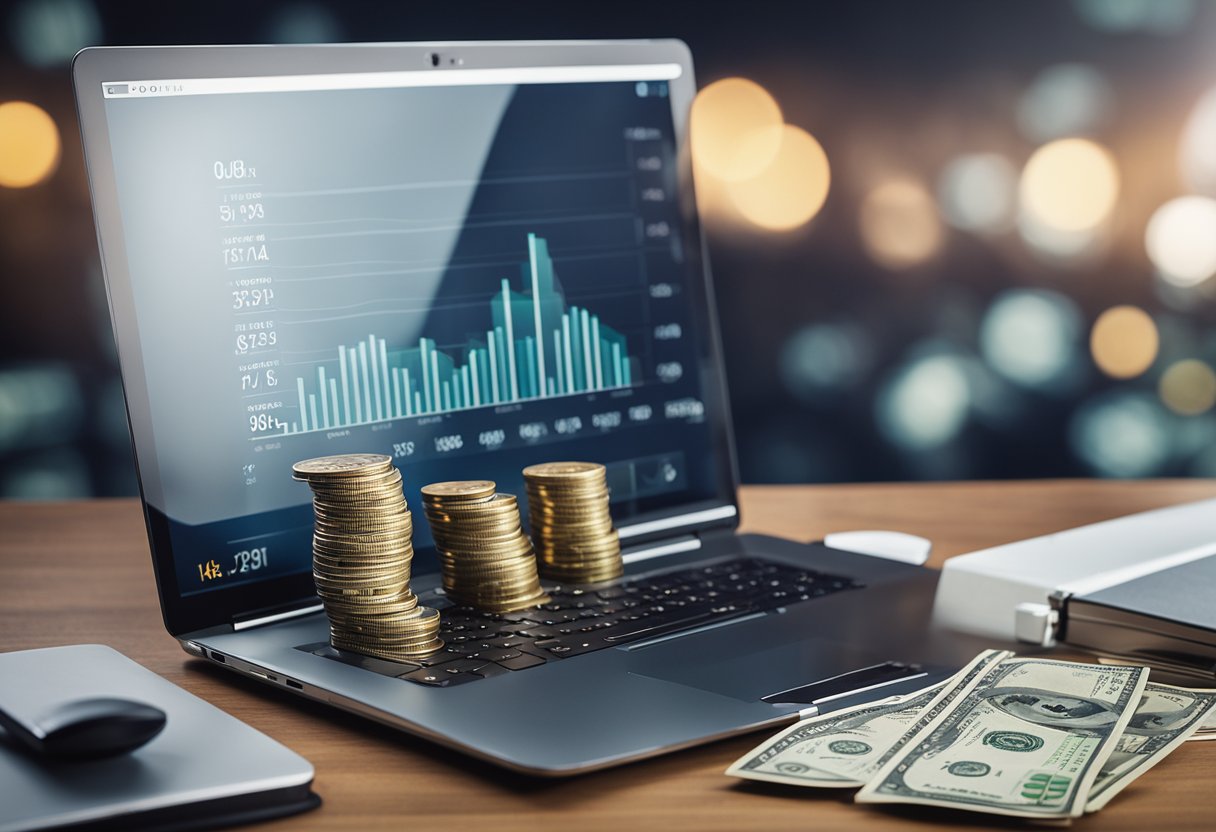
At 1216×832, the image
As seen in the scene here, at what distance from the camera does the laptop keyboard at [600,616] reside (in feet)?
2.50

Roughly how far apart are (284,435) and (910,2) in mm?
1678

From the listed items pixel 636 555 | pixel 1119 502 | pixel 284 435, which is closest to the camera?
pixel 284 435

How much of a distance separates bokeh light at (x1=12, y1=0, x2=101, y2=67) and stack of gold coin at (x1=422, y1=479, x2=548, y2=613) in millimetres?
1681

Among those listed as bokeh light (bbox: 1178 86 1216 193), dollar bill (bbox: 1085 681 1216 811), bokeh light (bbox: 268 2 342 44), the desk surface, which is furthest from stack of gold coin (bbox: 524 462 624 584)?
bokeh light (bbox: 1178 86 1216 193)

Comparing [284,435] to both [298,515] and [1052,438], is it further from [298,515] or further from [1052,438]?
[1052,438]

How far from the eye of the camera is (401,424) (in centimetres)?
98

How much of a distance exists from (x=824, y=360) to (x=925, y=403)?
205 mm

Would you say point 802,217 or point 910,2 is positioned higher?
point 910,2

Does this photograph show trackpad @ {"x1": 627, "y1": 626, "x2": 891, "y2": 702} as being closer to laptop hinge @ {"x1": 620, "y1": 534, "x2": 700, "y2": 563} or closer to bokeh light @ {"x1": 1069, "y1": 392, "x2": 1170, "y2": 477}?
laptop hinge @ {"x1": 620, "y1": 534, "x2": 700, "y2": 563}

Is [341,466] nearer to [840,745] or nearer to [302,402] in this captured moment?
[302,402]

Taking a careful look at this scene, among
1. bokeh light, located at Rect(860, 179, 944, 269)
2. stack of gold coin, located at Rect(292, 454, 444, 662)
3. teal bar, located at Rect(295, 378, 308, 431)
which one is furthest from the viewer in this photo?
bokeh light, located at Rect(860, 179, 944, 269)

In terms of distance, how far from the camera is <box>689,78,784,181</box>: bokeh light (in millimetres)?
2238

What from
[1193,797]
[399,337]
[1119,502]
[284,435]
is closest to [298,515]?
[284,435]

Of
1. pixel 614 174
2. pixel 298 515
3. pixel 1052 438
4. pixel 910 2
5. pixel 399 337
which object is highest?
pixel 910 2
